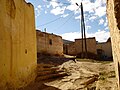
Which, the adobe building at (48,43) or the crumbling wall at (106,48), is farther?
the crumbling wall at (106,48)

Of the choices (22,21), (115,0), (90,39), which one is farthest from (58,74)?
(90,39)

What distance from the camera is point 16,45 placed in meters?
6.02

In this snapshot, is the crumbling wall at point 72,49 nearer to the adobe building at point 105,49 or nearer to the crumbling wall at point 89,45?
the crumbling wall at point 89,45

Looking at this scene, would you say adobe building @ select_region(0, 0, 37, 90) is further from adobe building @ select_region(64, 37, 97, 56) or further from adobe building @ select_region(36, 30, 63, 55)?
adobe building @ select_region(64, 37, 97, 56)

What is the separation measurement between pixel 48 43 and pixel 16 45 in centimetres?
1436

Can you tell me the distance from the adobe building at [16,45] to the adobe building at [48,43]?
35.9 ft

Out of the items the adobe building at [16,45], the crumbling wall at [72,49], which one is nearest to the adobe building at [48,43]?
the crumbling wall at [72,49]

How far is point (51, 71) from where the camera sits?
29.1 ft

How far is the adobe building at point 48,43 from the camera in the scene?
19.1m

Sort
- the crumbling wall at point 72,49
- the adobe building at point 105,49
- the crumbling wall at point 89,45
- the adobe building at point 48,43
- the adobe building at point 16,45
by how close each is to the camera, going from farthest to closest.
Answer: the adobe building at point 105,49 → the crumbling wall at point 72,49 → the crumbling wall at point 89,45 → the adobe building at point 48,43 → the adobe building at point 16,45

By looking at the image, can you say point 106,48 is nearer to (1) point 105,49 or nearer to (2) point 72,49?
(1) point 105,49

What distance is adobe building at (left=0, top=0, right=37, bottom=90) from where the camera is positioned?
16.8 feet

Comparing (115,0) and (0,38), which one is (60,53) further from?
(115,0)

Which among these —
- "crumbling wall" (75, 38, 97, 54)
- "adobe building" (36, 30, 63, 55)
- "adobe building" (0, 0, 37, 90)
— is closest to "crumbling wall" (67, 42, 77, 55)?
"crumbling wall" (75, 38, 97, 54)
